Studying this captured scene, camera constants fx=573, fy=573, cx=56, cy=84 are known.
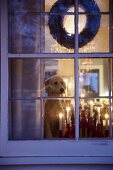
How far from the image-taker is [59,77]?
3.29 meters

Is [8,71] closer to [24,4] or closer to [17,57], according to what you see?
[17,57]

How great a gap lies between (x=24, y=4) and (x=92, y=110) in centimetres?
73

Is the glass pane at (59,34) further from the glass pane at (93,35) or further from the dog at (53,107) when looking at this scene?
the dog at (53,107)

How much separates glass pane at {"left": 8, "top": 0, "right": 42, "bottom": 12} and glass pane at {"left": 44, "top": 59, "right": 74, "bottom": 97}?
315 millimetres

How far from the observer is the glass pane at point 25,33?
10.8ft

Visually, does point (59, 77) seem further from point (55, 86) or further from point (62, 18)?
point (62, 18)

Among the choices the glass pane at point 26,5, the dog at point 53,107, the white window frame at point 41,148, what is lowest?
the white window frame at point 41,148

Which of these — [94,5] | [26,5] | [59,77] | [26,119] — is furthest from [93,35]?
[26,119]

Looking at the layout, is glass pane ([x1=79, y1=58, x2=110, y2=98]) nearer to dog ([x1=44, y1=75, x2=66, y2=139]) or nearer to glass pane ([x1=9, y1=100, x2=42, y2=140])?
dog ([x1=44, y1=75, x2=66, y2=139])

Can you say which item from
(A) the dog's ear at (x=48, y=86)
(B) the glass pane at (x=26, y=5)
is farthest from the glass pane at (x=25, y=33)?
(A) the dog's ear at (x=48, y=86)

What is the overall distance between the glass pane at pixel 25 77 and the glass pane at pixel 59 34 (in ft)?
0.42

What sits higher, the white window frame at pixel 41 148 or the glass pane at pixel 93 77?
the glass pane at pixel 93 77

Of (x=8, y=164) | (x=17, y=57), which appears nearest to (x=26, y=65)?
(x=17, y=57)

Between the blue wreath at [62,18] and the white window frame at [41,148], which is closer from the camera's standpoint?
the white window frame at [41,148]
